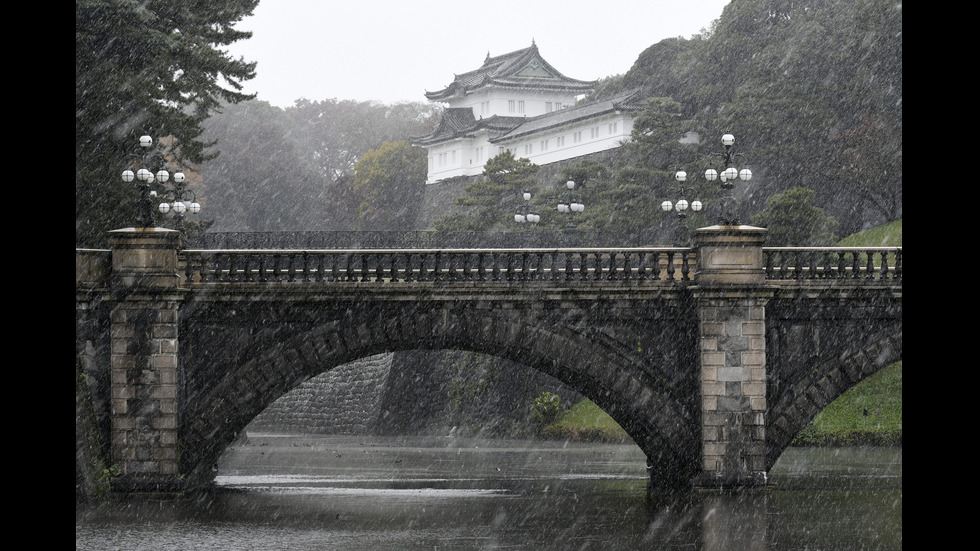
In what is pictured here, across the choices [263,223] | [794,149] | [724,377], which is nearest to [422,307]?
[724,377]

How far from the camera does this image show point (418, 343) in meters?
24.8

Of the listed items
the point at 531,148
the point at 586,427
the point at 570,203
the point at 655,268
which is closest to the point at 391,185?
the point at 531,148

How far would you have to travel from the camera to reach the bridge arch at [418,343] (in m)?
24.2

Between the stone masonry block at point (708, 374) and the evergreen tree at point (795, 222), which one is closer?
the stone masonry block at point (708, 374)

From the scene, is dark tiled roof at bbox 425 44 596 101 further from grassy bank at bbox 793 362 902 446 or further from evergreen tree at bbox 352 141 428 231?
grassy bank at bbox 793 362 902 446

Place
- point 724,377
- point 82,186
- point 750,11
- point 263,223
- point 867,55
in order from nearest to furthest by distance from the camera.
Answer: point 724,377 → point 82,186 → point 867,55 → point 750,11 → point 263,223

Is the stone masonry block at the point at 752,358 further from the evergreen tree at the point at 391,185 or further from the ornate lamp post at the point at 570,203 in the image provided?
the evergreen tree at the point at 391,185

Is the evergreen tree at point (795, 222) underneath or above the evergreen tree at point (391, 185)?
underneath

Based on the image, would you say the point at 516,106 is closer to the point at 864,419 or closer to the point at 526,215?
the point at 526,215

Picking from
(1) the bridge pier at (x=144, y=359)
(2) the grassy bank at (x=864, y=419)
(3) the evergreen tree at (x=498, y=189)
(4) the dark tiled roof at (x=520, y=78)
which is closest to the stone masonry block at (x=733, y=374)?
(1) the bridge pier at (x=144, y=359)

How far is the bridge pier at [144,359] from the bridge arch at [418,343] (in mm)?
540

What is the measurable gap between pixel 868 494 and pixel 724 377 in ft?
13.7
